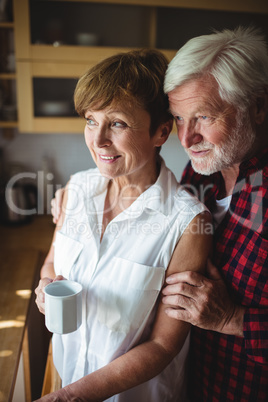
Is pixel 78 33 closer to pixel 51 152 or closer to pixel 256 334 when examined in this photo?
pixel 51 152

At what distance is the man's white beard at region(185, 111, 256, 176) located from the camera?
959 millimetres

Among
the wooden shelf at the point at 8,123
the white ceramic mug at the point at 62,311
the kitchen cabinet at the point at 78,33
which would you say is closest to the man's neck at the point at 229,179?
the white ceramic mug at the point at 62,311

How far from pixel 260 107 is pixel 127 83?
38 centimetres

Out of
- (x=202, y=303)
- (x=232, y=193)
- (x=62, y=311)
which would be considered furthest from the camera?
(x=232, y=193)

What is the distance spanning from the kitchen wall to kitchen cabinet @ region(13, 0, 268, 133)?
1.19 feet

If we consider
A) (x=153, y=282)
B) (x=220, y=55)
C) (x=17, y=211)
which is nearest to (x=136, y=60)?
(x=220, y=55)

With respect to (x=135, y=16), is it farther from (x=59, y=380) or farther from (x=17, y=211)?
(x=59, y=380)

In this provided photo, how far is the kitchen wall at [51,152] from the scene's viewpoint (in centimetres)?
262

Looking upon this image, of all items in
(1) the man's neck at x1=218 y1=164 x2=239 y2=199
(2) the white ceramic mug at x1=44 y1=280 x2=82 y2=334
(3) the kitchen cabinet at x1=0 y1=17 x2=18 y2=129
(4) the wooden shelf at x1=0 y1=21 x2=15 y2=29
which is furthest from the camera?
(3) the kitchen cabinet at x1=0 y1=17 x2=18 y2=129

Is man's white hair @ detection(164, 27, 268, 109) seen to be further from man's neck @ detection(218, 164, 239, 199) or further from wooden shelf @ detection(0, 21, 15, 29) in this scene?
wooden shelf @ detection(0, 21, 15, 29)

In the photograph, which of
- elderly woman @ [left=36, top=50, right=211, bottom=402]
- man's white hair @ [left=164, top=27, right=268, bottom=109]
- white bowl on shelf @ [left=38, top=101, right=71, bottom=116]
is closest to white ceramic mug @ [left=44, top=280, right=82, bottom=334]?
elderly woman @ [left=36, top=50, right=211, bottom=402]

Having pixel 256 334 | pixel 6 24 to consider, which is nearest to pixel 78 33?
pixel 6 24

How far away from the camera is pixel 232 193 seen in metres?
1.06

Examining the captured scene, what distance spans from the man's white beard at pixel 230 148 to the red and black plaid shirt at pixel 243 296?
0.16 feet
